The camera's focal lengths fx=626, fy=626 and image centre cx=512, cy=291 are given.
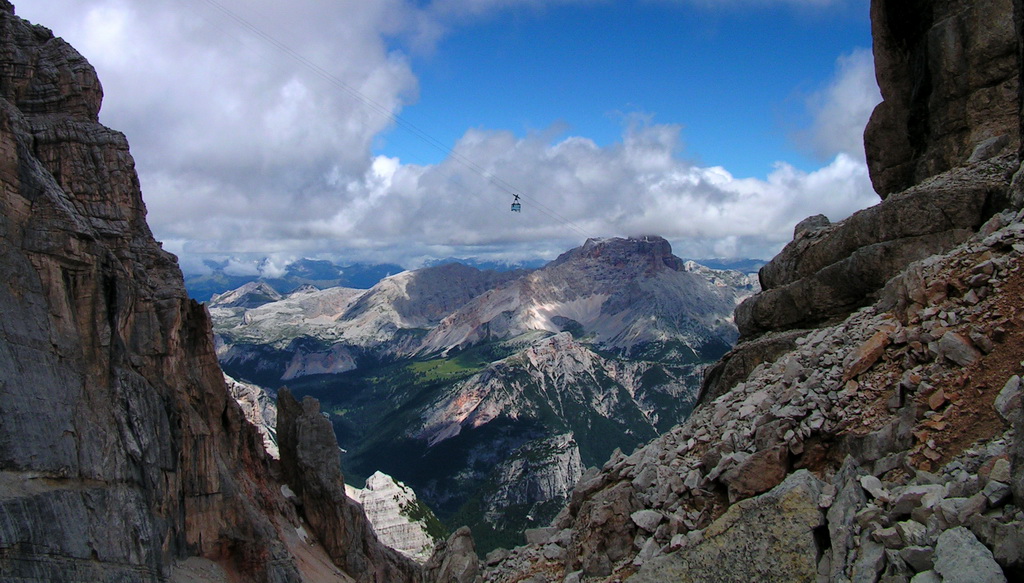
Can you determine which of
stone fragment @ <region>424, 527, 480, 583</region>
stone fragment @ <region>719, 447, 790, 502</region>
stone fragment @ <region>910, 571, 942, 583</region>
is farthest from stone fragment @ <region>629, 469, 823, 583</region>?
stone fragment @ <region>424, 527, 480, 583</region>

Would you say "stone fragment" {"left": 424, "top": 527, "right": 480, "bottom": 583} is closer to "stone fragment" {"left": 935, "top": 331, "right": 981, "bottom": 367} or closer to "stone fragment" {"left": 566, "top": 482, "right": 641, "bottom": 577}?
"stone fragment" {"left": 566, "top": 482, "right": 641, "bottom": 577}

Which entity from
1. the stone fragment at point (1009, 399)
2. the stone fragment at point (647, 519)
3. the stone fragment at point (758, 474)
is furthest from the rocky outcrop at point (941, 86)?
the stone fragment at point (647, 519)

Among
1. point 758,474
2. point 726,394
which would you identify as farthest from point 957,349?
point 726,394

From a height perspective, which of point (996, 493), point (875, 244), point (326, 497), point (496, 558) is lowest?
point (326, 497)

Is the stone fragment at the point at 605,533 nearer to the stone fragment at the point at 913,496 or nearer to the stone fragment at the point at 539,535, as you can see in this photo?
the stone fragment at the point at 539,535

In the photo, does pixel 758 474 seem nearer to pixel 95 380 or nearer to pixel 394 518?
pixel 95 380
